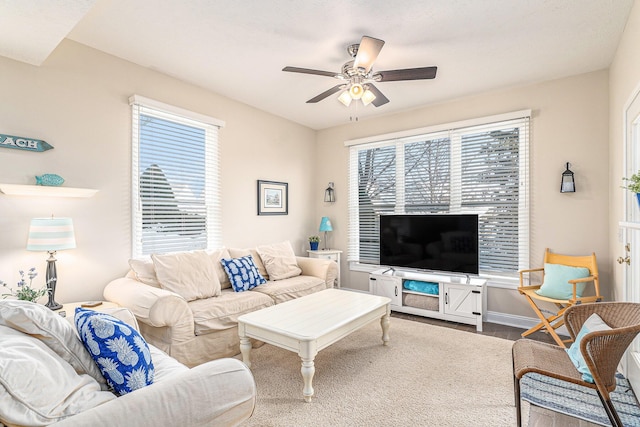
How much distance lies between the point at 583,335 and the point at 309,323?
1685 millimetres

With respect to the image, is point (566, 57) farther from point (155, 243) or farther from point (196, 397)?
point (155, 243)

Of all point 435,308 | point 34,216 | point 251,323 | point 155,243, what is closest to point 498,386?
point 435,308

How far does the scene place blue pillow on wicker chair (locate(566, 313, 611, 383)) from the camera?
5.47 feet

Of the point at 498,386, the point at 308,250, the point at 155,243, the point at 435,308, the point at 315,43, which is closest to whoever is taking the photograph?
the point at 498,386

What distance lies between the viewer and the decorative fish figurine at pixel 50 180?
2.49 m

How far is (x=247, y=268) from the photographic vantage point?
3525 mm

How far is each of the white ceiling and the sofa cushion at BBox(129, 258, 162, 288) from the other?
1.75 meters

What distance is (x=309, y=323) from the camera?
2461 millimetres

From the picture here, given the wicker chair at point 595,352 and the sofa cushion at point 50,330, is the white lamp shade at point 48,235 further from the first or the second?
the wicker chair at point 595,352

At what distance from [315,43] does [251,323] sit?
234 cm

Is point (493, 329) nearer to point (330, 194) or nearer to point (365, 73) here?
point (330, 194)

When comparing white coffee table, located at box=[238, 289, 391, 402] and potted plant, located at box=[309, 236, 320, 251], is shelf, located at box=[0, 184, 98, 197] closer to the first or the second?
white coffee table, located at box=[238, 289, 391, 402]

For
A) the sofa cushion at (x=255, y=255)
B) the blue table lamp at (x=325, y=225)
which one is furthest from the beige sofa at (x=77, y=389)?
the blue table lamp at (x=325, y=225)

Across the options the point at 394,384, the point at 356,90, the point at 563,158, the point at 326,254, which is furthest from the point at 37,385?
the point at 563,158
